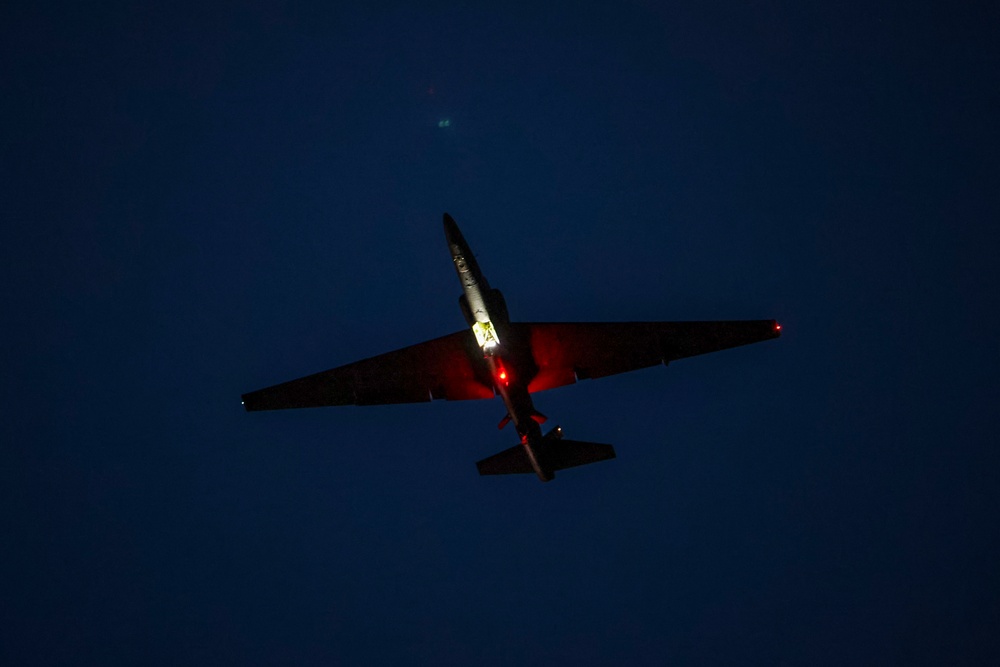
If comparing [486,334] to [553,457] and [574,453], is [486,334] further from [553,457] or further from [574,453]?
[574,453]

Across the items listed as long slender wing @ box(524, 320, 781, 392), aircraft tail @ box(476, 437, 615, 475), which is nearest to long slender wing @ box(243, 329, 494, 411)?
long slender wing @ box(524, 320, 781, 392)

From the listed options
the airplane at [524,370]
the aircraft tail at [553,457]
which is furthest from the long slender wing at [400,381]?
the aircraft tail at [553,457]

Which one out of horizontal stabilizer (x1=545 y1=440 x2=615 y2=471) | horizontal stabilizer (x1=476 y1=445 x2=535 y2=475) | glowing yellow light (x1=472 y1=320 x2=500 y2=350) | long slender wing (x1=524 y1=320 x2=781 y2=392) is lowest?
horizontal stabilizer (x1=545 y1=440 x2=615 y2=471)

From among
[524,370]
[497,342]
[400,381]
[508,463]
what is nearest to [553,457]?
[508,463]

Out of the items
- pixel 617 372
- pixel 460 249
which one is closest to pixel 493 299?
pixel 460 249

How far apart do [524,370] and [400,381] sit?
580cm

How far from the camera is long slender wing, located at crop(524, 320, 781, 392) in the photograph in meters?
33.0

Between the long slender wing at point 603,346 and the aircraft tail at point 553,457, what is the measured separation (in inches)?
113

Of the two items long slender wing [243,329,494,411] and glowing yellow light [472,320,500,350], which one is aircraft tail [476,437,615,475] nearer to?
long slender wing [243,329,494,411]

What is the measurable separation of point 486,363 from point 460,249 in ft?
19.3

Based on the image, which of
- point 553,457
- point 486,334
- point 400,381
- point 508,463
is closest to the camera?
point 486,334

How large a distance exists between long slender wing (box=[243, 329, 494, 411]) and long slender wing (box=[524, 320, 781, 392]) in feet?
8.54

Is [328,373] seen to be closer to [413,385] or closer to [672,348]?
[413,385]

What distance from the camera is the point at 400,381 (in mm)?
35125
